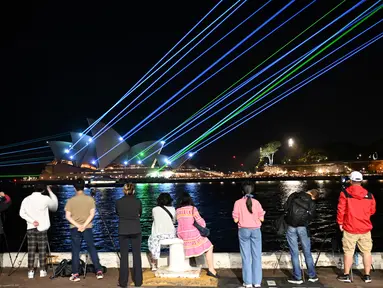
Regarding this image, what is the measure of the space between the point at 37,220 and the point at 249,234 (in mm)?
3451

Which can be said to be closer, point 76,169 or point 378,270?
point 378,270

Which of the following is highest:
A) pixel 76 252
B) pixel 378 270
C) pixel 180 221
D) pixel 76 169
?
pixel 76 169

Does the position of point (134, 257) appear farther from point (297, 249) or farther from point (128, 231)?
point (297, 249)

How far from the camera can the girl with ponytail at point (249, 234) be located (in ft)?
20.6

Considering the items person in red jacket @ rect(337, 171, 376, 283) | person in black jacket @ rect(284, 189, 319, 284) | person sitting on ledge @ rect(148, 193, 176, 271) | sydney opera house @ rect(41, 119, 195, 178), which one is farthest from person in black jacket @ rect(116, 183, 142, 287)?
sydney opera house @ rect(41, 119, 195, 178)

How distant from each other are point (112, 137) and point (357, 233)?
9349cm

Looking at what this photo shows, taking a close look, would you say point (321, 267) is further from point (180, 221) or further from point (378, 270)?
point (180, 221)

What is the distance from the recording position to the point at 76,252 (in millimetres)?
6930

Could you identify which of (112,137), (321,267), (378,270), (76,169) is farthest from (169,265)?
(76,169)

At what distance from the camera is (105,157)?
101062 mm

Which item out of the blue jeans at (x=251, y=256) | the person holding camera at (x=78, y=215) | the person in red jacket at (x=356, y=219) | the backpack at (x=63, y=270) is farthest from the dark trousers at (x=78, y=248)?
the person in red jacket at (x=356, y=219)

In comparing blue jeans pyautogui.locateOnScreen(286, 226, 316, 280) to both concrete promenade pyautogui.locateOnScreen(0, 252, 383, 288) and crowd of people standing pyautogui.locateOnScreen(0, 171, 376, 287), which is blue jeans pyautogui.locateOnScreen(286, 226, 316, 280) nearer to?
crowd of people standing pyautogui.locateOnScreen(0, 171, 376, 287)

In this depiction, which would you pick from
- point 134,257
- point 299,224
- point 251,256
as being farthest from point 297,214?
point 134,257

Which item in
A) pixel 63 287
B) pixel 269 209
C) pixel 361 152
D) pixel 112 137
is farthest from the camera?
pixel 361 152
